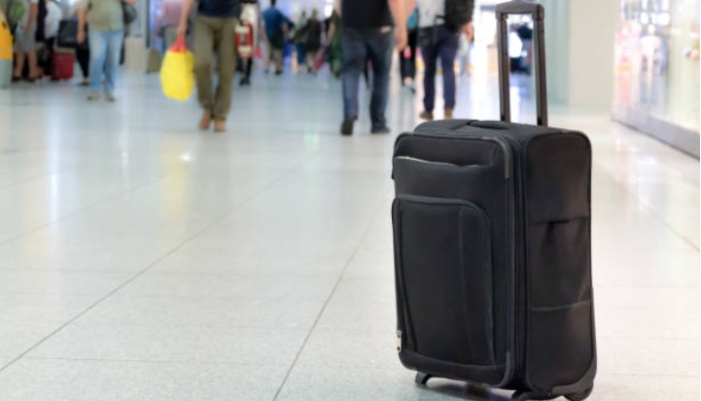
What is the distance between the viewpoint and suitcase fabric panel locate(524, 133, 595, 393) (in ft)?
12.5

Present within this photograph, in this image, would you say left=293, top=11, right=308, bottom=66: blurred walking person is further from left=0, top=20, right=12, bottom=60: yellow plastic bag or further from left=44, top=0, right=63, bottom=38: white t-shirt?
left=0, top=20, right=12, bottom=60: yellow plastic bag

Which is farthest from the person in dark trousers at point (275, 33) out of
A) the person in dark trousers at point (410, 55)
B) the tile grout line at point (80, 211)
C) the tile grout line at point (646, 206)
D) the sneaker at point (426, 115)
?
the tile grout line at point (80, 211)

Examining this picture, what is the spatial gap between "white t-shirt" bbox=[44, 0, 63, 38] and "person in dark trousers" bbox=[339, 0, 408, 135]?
13359mm

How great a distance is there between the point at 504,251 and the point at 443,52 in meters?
11.9

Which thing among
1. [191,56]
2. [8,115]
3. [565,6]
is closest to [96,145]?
[191,56]

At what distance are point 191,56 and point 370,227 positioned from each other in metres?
6.91

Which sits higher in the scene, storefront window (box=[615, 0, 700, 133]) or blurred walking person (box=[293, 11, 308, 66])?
storefront window (box=[615, 0, 700, 133])

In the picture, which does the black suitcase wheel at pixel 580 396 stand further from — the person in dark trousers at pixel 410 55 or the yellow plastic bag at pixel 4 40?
the person in dark trousers at pixel 410 55

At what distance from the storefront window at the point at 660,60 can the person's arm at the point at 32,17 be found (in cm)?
1069

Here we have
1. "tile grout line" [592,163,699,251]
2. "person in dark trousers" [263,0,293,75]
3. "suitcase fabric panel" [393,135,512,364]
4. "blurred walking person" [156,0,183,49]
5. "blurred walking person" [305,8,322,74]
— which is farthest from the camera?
"blurred walking person" [305,8,322,74]

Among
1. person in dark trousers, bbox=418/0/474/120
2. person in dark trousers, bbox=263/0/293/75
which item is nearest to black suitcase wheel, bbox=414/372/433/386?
person in dark trousers, bbox=418/0/474/120

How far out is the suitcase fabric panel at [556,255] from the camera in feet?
12.5

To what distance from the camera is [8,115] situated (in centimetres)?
1559

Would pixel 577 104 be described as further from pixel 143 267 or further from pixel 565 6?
pixel 143 267
